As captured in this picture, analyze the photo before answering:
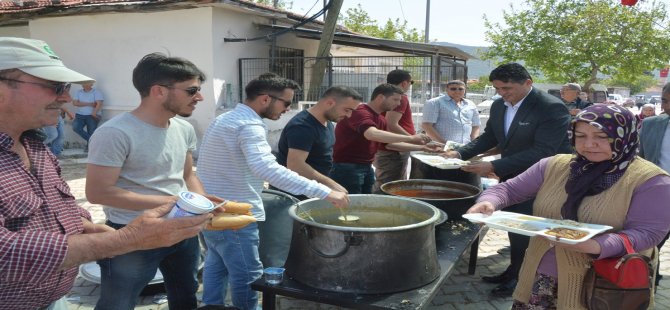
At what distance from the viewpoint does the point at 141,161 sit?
2.34 m

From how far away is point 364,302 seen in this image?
2143 mm

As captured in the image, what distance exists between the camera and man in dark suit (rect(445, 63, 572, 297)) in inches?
150

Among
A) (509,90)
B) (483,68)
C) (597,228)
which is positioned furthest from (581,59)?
(483,68)

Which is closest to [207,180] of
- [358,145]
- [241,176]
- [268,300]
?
[241,176]

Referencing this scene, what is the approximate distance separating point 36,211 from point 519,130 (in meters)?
3.46

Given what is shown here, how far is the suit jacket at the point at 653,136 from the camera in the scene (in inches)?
171

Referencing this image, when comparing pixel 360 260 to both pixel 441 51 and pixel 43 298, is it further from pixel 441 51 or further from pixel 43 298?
pixel 441 51

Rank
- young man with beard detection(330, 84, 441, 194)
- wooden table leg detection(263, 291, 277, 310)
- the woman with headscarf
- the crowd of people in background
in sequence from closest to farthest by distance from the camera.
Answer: the crowd of people in background, the woman with headscarf, wooden table leg detection(263, 291, 277, 310), young man with beard detection(330, 84, 441, 194)

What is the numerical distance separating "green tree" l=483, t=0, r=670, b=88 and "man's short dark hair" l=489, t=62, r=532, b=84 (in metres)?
18.0

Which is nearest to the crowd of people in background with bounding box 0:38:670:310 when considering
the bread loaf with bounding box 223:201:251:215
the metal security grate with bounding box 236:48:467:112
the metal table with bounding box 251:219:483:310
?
the bread loaf with bounding box 223:201:251:215

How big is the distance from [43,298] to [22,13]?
11781 millimetres

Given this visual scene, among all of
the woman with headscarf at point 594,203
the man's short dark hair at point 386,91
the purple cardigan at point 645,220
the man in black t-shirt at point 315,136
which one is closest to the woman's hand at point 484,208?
the woman with headscarf at point 594,203

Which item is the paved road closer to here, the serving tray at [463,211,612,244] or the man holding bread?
the man holding bread

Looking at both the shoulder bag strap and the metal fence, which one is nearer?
the shoulder bag strap
